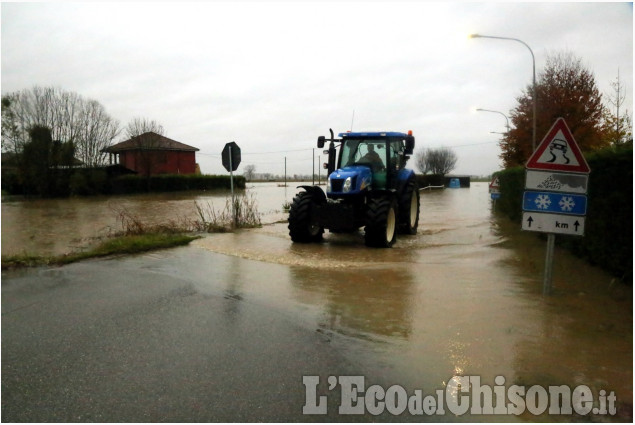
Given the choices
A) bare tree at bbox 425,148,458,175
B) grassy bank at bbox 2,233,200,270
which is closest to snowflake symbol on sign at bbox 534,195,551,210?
grassy bank at bbox 2,233,200,270

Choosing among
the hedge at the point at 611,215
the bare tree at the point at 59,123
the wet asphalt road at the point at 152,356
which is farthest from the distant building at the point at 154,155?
the hedge at the point at 611,215

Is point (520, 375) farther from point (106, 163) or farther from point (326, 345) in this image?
point (106, 163)

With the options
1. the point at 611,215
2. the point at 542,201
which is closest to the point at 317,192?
the point at 542,201

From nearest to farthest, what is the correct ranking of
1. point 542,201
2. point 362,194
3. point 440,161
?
1. point 542,201
2. point 362,194
3. point 440,161

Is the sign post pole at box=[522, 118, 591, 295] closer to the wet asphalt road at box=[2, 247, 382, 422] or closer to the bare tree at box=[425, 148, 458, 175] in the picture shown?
the wet asphalt road at box=[2, 247, 382, 422]

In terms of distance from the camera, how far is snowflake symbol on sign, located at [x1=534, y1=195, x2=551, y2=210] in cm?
632

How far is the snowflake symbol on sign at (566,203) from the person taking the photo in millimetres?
6195

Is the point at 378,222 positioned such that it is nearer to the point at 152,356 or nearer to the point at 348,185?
the point at 348,185

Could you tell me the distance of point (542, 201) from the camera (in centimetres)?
635

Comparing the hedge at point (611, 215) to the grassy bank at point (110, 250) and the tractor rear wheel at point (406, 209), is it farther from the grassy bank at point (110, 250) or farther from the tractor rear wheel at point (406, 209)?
the grassy bank at point (110, 250)

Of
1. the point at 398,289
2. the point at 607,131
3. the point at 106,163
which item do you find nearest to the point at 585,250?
the point at 398,289

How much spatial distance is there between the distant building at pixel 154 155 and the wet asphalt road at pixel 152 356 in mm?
46659

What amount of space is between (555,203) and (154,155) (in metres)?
50.7

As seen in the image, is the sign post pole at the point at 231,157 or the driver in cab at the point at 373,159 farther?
the sign post pole at the point at 231,157
